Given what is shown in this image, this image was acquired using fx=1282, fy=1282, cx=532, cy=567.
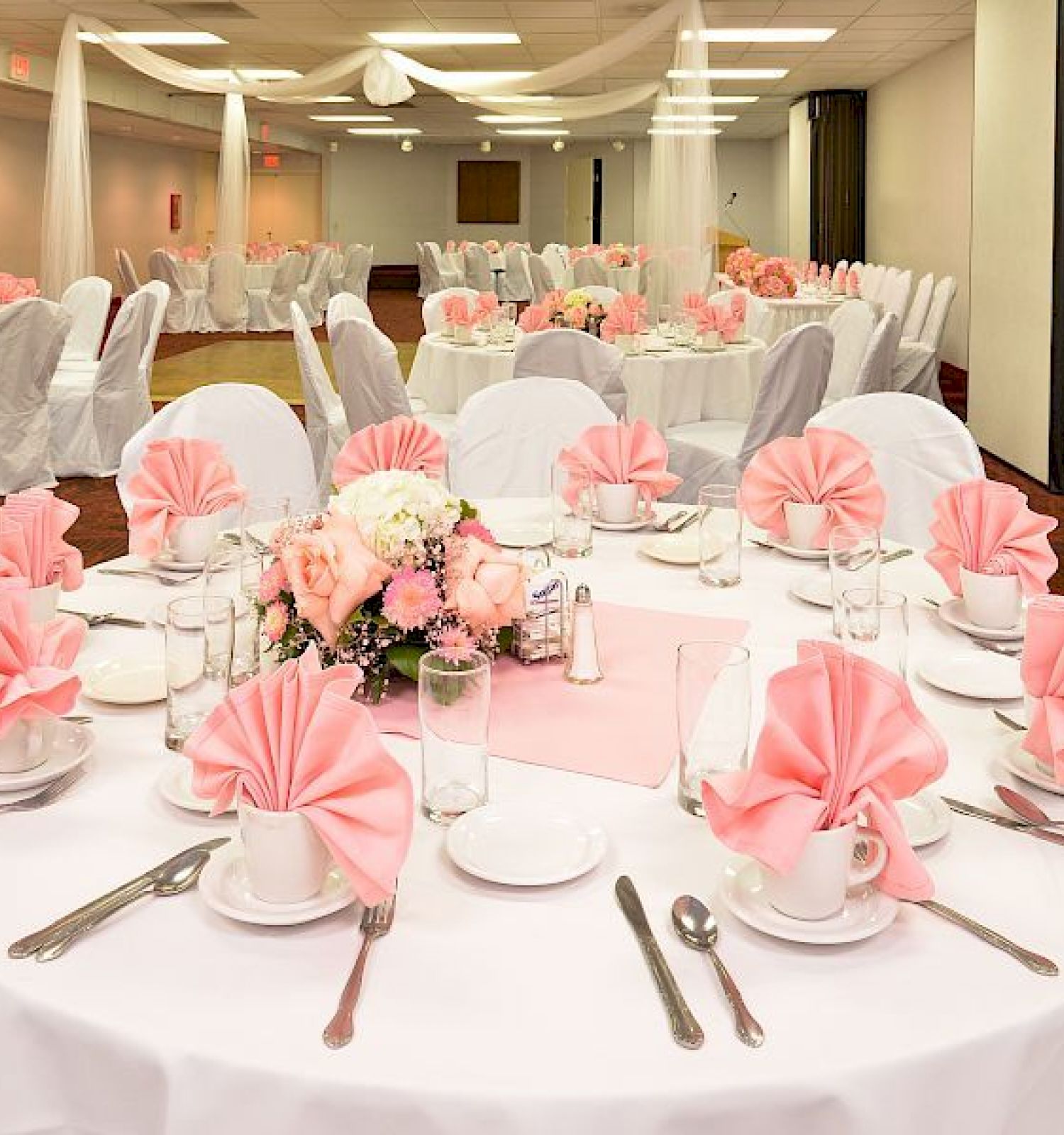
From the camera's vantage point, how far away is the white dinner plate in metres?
1.43

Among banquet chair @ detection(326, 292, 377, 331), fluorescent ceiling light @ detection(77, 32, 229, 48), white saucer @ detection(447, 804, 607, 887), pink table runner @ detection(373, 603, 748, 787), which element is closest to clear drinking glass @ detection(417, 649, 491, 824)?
white saucer @ detection(447, 804, 607, 887)

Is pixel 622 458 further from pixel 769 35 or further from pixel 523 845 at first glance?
pixel 769 35

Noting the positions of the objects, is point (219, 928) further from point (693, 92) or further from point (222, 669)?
point (693, 92)

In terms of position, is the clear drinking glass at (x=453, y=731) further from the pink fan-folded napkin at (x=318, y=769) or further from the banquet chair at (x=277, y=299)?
the banquet chair at (x=277, y=299)

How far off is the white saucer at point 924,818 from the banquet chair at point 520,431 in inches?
83.1

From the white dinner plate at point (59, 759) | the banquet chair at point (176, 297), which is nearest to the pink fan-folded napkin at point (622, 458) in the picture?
the white dinner plate at point (59, 759)

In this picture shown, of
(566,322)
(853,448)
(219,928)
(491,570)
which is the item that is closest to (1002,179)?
(566,322)

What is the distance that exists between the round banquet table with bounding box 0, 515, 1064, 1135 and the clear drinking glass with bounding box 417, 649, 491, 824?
2.1 inches

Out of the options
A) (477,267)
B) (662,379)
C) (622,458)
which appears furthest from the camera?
(477,267)

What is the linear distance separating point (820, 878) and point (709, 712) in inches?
11.8

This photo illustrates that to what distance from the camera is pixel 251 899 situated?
3.92 ft

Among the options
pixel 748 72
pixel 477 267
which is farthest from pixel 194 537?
pixel 477 267

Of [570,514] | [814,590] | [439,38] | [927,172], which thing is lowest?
[814,590]

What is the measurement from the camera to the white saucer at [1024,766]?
1437 millimetres
